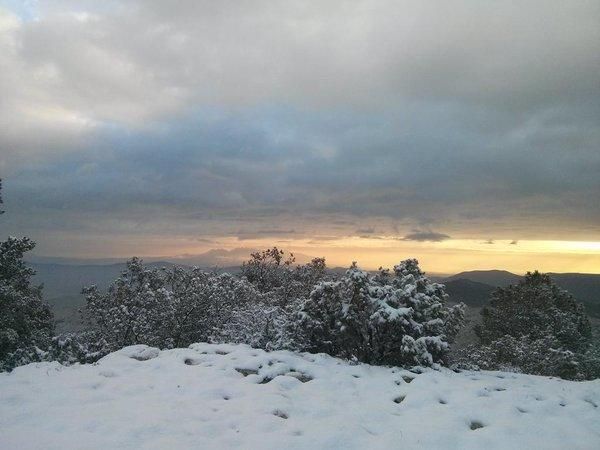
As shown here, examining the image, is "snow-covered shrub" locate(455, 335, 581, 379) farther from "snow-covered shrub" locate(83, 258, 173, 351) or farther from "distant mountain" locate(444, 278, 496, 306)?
"distant mountain" locate(444, 278, 496, 306)

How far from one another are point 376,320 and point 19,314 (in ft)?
51.4

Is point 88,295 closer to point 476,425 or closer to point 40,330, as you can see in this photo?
point 40,330

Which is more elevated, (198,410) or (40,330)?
(198,410)

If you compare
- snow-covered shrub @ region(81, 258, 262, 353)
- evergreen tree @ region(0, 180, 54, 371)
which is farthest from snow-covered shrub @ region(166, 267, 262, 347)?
evergreen tree @ region(0, 180, 54, 371)

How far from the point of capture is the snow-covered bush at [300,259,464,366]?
12.3 metres

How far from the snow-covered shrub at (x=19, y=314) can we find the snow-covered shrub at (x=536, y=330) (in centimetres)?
1880

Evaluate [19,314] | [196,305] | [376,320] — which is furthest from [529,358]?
[19,314]

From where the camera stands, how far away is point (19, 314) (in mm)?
18188

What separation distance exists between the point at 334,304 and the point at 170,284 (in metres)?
11.3

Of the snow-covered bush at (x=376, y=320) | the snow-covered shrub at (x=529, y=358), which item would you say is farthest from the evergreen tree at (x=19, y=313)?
the snow-covered shrub at (x=529, y=358)

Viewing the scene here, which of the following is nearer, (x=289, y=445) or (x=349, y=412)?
(x=289, y=445)

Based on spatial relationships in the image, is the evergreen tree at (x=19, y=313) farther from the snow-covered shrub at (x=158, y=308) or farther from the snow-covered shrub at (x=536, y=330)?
the snow-covered shrub at (x=536, y=330)

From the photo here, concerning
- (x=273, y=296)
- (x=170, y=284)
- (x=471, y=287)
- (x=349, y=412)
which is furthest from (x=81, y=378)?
(x=471, y=287)

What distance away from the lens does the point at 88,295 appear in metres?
20.8
